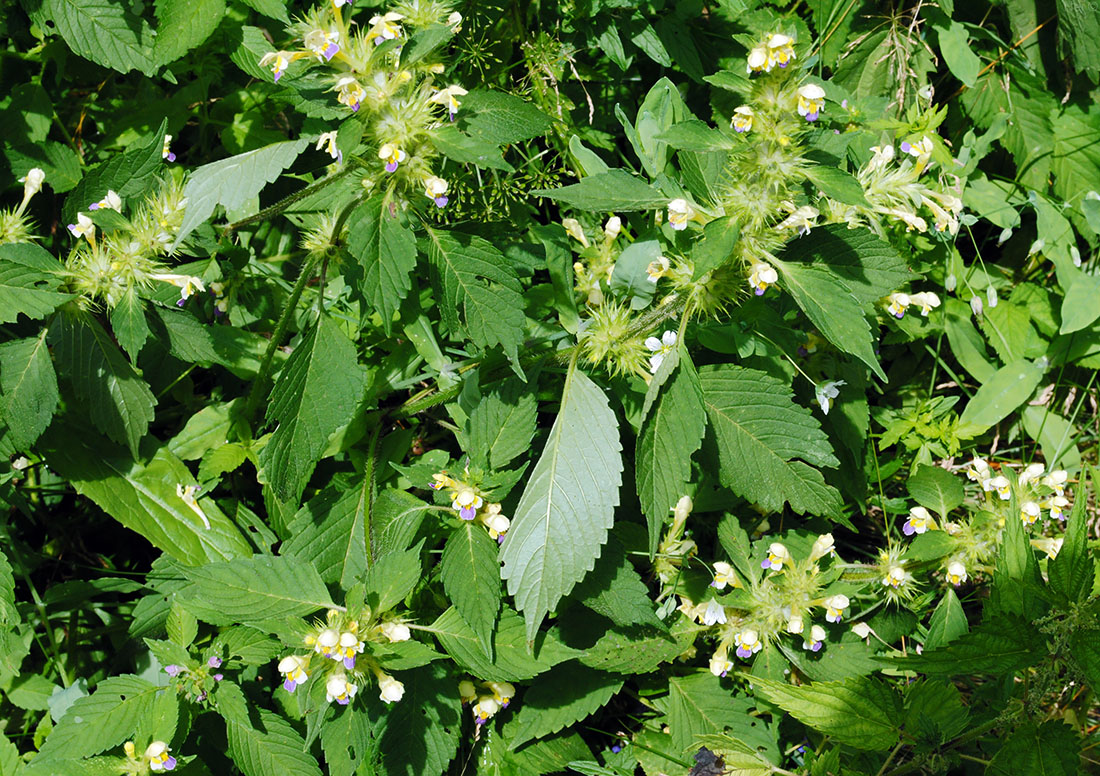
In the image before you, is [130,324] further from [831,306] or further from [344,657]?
[831,306]

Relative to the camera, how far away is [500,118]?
6.99ft

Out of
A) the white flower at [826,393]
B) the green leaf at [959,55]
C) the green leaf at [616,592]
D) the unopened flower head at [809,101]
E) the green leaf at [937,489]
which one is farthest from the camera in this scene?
the green leaf at [959,55]

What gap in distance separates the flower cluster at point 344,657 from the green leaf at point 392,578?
0.06 meters

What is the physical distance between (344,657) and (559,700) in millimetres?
909

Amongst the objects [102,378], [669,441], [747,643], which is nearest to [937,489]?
[747,643]

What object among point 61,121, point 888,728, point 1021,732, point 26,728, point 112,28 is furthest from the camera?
point 61,121

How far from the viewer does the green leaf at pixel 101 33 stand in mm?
2699

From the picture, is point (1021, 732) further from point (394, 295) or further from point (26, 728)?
point (26, 728)

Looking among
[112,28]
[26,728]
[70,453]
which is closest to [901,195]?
[112,28]

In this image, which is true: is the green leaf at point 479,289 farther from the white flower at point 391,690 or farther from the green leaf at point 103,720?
the green leaf at point 103,720

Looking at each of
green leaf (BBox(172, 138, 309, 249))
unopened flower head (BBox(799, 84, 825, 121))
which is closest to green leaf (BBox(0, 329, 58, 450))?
green leaf (BBox(172, 138, 309, 249))

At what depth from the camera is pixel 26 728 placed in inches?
116

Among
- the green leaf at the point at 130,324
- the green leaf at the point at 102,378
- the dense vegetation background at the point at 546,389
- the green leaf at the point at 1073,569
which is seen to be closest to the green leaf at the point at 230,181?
the dense vegetation background at the point at 546,389

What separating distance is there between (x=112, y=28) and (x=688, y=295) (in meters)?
2.07
